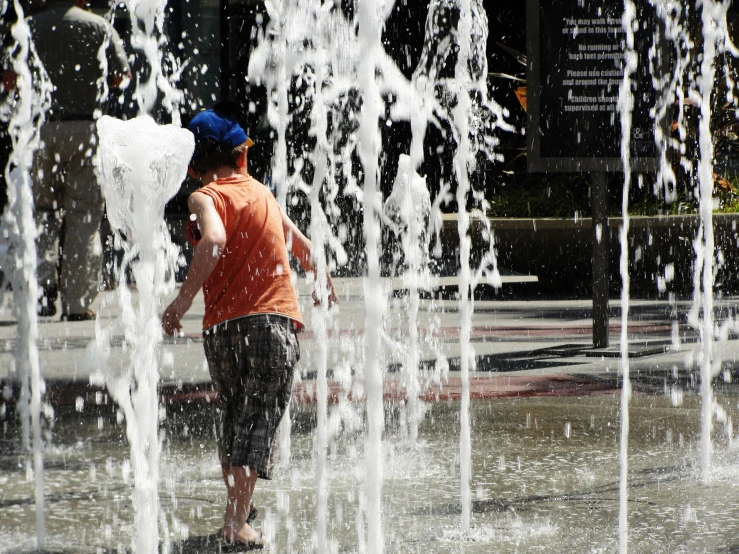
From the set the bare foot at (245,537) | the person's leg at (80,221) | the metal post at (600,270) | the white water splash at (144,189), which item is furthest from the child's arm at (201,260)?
the person's leg at (80,221)

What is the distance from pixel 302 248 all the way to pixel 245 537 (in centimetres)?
103

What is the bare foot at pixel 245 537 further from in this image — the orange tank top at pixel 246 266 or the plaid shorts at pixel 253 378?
the orange tank top at pixel 246 266

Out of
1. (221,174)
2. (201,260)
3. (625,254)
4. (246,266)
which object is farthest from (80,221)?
(201,260)

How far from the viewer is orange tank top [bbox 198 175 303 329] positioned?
3.91 meters

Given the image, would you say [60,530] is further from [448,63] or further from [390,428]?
[448,63]

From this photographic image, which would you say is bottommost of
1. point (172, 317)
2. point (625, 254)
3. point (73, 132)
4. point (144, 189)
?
point (172, 317)

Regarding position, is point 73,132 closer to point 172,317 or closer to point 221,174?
point 221,174

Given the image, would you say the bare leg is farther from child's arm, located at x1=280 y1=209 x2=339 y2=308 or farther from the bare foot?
child's arm, located at x1=280 y1=209 x2=339 y2=308

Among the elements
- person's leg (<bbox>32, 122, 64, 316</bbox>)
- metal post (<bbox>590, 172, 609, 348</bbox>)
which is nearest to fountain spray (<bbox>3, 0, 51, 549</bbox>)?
person's leg (<bbox>32, 122, 64, 316</bbox>)

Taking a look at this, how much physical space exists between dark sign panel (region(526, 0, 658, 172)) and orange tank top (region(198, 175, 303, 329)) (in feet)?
14.6

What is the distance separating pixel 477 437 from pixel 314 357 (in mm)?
2562

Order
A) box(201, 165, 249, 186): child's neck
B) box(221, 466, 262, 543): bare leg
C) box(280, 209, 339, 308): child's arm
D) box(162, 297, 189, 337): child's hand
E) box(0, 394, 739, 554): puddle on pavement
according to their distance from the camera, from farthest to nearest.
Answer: box(280, 209, 339, 308): child's arm, box(201, 165, 249, 186): child's neck, box(0, 394, 739, 554): puddle on pavement, box(221, 466, 262, 543): bare leg, box(162, 297, 189, 337): child's hand

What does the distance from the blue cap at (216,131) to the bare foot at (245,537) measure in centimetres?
124

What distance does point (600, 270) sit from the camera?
8.02 m
